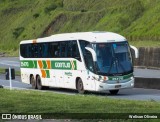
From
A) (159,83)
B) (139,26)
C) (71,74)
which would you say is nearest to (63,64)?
(71,74)

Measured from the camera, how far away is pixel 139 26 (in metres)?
61.5

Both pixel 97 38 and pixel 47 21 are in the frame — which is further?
pixel 47 21

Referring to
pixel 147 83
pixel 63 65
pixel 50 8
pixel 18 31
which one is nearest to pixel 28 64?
pixel 63 65

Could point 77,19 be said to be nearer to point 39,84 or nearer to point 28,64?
point 28,64

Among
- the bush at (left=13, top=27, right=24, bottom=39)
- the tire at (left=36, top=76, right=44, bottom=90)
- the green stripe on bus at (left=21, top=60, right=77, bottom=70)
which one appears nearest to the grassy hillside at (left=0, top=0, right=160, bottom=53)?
the bush at (left=13, top=27, right=24, bottom=39)

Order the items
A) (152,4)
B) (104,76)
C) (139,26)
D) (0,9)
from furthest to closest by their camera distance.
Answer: (0,9) < (152,4) < (139,26) < (104,76)

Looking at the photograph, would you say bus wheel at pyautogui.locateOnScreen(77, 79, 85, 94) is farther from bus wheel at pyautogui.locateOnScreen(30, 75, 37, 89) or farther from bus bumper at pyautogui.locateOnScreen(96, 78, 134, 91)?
bus wheel at pyautogui.locateOnScreen(30, 75, 37, 89)

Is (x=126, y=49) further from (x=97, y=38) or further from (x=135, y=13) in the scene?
(x=135, y=13)

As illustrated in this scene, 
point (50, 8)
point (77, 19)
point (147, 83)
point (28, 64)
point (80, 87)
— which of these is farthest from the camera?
point (50, 8)

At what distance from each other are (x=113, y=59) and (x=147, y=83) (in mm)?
4564

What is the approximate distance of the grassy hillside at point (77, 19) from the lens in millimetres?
60456

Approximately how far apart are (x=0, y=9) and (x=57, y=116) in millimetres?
105820

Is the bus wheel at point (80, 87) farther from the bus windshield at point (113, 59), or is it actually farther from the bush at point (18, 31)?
the bush at point (18, 31)

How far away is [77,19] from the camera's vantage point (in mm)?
81000
